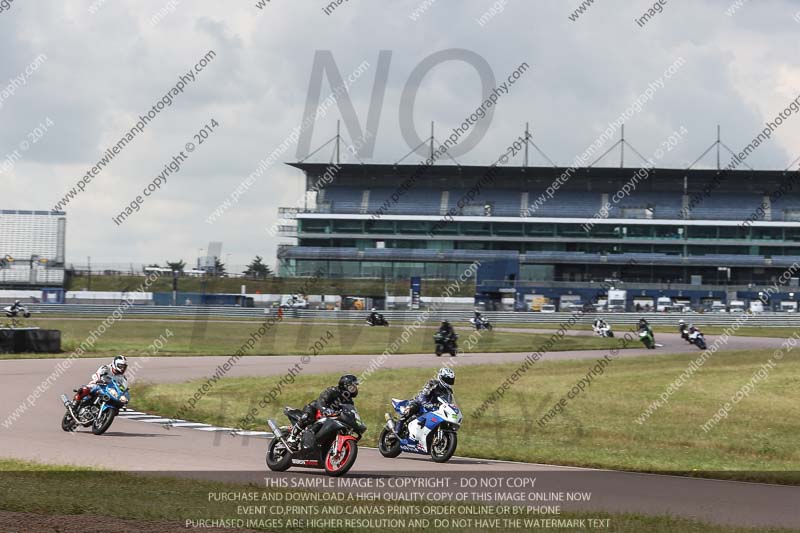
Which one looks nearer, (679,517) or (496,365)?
(679,517)

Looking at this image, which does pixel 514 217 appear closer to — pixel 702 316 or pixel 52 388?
pixel 702 316

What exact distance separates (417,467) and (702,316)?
62.2 m

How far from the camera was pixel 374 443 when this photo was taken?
19188 millimetres

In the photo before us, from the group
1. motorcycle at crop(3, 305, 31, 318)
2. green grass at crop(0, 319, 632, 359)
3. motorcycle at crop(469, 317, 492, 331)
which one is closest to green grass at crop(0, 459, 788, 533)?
green grass at crop(0, 319, 632, 359)

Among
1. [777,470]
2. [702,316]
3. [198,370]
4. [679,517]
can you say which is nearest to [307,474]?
[679,517]

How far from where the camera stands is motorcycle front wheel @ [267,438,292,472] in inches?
566

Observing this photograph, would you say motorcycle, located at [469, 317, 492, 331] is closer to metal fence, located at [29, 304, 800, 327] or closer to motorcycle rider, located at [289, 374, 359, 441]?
metal fence, located at [29, 304, 800, 327]

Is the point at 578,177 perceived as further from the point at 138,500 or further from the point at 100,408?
the point at 138,500

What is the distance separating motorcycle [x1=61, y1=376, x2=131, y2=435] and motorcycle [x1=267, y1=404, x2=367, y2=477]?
6139 mm

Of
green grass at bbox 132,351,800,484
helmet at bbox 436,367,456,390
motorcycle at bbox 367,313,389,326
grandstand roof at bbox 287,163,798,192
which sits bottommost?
green grass at bbox 132,351,800,484

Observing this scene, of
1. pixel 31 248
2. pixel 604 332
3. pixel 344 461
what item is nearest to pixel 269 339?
pixel 604 332

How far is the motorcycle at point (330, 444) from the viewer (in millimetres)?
13820

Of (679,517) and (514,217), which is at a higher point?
(514,217)

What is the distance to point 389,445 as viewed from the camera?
1689 cm
